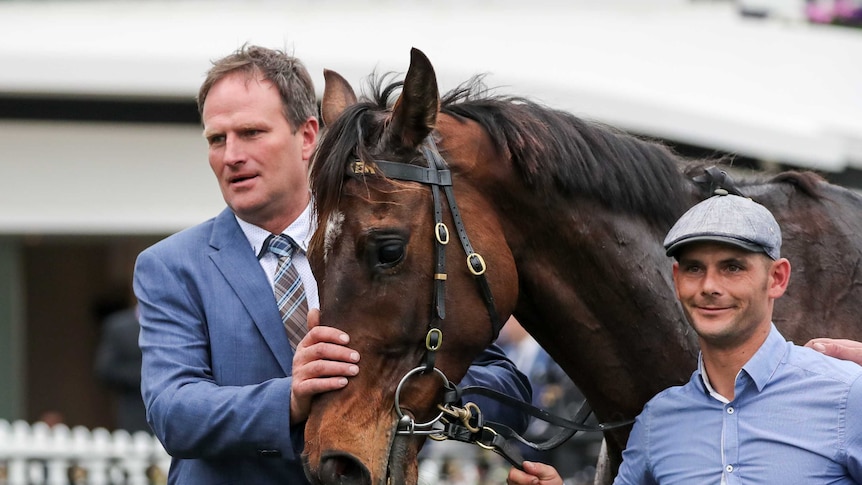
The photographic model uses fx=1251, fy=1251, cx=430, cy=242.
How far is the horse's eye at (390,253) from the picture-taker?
2.95 metres

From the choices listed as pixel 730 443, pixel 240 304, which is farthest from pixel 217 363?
pixel 730 443

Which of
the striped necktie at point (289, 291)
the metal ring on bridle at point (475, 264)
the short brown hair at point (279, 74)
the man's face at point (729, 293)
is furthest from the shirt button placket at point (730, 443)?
the short brown hair at point (279, 74)

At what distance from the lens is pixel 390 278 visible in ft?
9.71

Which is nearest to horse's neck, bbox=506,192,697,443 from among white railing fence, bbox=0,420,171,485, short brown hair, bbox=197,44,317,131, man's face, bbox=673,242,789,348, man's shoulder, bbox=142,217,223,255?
man's face, bbox=673,242,789,348

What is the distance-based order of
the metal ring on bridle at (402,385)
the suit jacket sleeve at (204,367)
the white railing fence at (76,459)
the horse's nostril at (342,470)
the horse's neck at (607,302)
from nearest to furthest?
the horse's nostril at (342,470)
the metal ring on bridle at (402,385)
the suit jacket sleeve at (204,367)
the horse's neck at (607,302)
the white railing fence at (76,459)

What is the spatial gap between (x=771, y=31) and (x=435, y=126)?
1082 cm

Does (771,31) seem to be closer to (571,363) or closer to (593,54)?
(593,54)

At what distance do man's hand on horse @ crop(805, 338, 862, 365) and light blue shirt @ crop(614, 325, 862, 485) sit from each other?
20 centimetres

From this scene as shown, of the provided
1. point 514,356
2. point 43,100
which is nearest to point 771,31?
point 514,356

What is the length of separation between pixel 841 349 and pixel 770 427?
408 mm

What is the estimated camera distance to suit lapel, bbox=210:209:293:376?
3.29 m

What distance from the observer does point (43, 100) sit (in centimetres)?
956

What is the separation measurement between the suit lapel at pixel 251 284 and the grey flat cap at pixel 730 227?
1.07m

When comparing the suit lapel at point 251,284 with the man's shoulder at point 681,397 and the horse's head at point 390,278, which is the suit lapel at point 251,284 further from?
the man's shoulder at point 681,397
